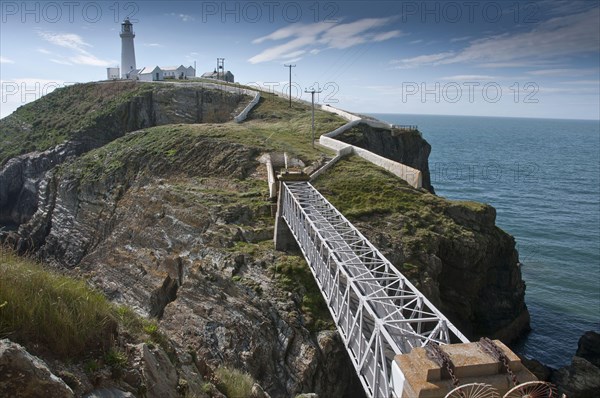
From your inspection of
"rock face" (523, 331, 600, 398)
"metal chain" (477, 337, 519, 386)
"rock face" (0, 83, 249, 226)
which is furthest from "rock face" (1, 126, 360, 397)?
"rock face" (523, 331, 600, 398)

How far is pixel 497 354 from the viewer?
8.05m

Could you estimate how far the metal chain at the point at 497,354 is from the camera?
25.5 feet

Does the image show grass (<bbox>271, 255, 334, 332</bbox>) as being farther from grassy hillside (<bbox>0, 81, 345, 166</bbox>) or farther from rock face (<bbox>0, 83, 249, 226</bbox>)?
rock face (<bbox>0, 83, 249, 226</bbox>)

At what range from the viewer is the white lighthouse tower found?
79.8 meters

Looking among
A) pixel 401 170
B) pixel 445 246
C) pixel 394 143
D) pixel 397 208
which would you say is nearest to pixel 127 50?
pixel 394 143

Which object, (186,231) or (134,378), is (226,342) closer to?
(186,231)

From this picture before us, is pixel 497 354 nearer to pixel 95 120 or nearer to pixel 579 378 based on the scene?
pixel 579 378

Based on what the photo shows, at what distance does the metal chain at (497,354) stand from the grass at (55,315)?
619 cm

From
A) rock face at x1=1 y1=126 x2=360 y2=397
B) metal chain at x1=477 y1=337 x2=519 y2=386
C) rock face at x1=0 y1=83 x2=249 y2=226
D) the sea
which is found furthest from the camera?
rock face at x1=0 y1=83 x2=249 y2=226

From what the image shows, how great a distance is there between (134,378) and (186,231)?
20.6 metres

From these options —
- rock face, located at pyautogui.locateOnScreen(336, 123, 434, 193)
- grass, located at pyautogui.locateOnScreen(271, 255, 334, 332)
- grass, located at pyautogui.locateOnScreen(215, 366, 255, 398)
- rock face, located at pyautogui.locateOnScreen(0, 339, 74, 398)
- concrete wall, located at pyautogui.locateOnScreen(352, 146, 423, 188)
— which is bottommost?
grass, located at pyautogui.locateOnScreen(271, 255, 334, 332)

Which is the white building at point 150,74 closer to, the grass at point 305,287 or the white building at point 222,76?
the white building at point 222,76

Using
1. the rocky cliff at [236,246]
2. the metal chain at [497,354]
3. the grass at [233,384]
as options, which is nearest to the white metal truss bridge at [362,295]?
the metal chain at [497,354]

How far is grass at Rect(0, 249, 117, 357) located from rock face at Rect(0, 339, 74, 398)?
0.76 meters
